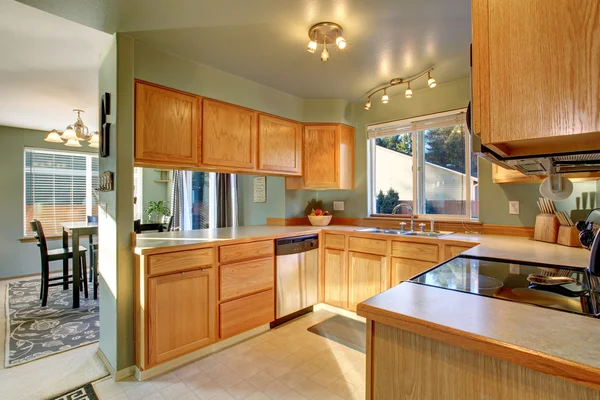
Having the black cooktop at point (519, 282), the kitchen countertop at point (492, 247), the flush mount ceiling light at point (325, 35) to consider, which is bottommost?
the black cooktop at point (519, 282)

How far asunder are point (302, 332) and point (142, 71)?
8.26 feet

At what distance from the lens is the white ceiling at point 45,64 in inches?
79.0

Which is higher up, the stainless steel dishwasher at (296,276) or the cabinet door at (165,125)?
the cabinet door at (165,125)

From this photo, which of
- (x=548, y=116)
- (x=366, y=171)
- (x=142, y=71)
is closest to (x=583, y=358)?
(x=548, y=116)

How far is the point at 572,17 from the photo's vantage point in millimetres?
572

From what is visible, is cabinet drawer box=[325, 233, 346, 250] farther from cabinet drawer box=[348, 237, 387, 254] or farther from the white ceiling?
the white ceiling

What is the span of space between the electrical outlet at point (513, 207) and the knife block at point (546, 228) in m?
0.27

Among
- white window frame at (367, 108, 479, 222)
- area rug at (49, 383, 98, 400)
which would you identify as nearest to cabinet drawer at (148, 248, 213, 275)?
area rug at (49, 383, 98, 400)

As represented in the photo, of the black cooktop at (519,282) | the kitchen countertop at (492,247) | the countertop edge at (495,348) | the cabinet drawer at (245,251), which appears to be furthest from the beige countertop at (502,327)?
the cabinet drawer at (245,251)

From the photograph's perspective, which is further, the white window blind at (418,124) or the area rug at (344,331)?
the white window blind at (418,124)

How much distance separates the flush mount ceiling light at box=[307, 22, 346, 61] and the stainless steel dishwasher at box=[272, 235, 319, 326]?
1.64 meters

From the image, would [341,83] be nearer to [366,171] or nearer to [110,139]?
[366,171]

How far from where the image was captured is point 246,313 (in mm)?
2535

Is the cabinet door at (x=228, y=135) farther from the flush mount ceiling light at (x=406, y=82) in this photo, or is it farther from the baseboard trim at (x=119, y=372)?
the baseboard trim at (x=119, y=372)
